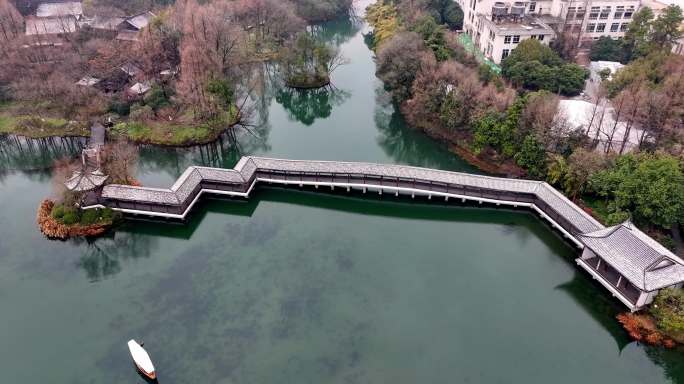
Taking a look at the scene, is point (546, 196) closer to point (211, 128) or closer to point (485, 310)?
point (485, 310)

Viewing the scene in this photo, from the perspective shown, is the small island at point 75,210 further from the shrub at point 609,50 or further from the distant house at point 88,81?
the shrub at point 609,50

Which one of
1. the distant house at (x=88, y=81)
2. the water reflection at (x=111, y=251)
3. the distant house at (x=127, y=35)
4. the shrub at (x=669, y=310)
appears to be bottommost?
the water reflection at (x=111, y=251)

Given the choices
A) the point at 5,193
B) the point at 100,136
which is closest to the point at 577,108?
the point at 100,136

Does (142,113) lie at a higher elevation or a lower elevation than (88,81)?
lower

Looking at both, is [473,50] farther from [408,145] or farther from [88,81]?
[88,81]

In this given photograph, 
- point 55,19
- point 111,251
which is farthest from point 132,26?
point 111,251

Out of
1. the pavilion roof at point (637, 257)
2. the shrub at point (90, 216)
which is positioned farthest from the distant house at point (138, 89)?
the pavilion roof at point (637, 257)
